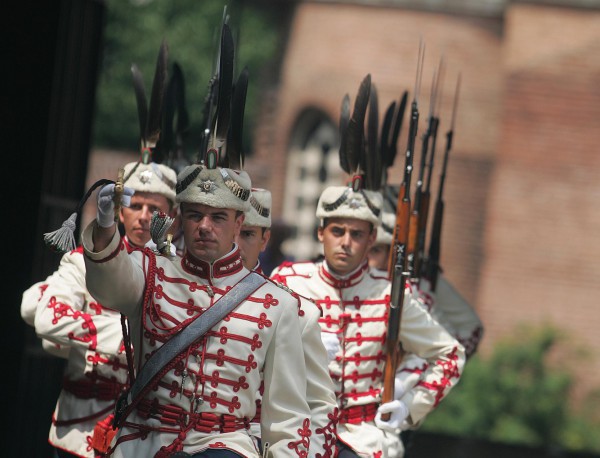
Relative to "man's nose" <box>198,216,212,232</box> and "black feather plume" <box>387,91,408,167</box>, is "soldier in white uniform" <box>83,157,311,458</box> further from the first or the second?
"black feather plume" <box>387,91,408,167</box>

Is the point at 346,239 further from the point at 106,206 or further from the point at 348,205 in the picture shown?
the point at 106,206

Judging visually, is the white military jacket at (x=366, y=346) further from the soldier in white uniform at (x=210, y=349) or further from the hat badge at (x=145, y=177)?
the soldier in white uniform at (x=210, y=349)

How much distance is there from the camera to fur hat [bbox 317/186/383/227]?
783cm

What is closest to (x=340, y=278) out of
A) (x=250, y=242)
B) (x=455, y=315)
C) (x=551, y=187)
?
(x=250, y=242)

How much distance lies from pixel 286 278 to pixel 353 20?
41.6 feet

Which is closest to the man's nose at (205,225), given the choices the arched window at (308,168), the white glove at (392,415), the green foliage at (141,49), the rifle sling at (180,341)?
the rifle sling at (180,341)

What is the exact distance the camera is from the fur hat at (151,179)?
7762 millimetres

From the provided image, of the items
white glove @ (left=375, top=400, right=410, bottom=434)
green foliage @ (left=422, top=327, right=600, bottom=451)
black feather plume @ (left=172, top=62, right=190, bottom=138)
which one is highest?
black feather plume @ (left=172, top=62, right=190, bottom=138)

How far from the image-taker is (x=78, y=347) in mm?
7219

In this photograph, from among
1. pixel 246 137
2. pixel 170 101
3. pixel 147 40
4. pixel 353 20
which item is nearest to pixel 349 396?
pixel 170 101

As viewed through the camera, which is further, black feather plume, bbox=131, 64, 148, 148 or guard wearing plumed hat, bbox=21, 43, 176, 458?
black feather plume, bbox=131, 64, 148, 148

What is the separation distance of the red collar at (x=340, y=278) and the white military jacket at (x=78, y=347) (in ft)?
3.76

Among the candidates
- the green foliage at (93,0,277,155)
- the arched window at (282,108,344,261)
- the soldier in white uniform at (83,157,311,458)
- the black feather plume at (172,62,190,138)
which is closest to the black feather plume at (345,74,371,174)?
the black feather plume at (172,62,190,138)

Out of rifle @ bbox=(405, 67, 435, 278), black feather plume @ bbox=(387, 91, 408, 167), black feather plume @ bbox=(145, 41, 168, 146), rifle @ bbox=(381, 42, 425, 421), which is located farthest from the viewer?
black feather plume @ bbox=(387, 91, 408, 167)
